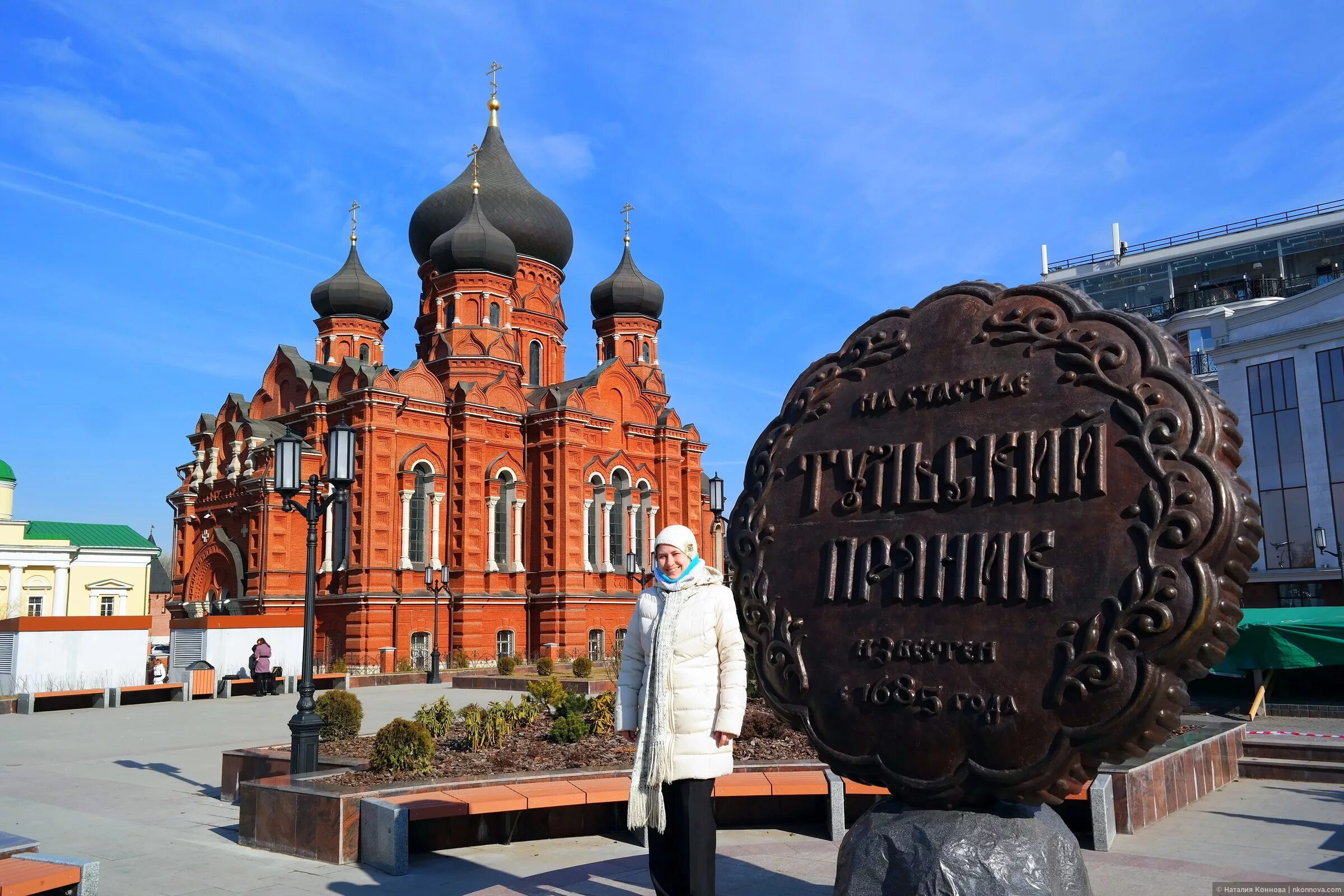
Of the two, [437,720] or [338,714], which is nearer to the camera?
[437,720]

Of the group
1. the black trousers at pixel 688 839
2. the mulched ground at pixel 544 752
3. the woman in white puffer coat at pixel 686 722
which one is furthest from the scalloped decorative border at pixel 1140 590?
the mulched ground at pixel 544 752

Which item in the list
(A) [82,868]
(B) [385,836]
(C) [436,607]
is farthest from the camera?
(C) [436,607]

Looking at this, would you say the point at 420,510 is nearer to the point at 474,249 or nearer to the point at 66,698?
the point at 474,249

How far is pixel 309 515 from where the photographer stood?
12.3 meters

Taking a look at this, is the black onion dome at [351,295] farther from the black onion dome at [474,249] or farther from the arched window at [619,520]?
the arched window at [619,520]

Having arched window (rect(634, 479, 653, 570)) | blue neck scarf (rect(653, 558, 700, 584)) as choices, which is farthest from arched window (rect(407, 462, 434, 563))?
blue neck scarf (rect(653, 558, 700, 584))

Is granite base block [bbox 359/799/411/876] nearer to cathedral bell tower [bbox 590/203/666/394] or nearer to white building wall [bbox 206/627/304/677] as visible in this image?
white building wall [bbox 206/627/304/677]

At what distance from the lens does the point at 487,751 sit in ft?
30.5

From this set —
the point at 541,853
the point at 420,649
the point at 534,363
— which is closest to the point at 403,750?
the point at 541,853

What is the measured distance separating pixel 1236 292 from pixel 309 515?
46879 mm

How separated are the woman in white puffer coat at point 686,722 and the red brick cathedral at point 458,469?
82.1ft

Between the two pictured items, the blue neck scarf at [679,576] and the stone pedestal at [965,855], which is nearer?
the stone pedestal at [965,855]

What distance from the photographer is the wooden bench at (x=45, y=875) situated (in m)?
5.35

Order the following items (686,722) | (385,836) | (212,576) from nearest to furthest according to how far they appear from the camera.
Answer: (686,722)
(385,836)
(212,576)
